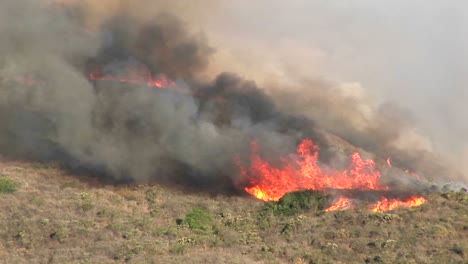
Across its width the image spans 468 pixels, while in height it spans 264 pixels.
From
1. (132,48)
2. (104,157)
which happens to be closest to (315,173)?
(104,157)

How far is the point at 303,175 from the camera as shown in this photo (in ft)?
208

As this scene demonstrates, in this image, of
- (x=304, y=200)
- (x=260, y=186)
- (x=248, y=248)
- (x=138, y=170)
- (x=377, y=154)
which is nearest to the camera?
(x=248, y=248)

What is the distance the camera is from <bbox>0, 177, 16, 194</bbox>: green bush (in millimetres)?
61875

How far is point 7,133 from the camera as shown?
7756 centimetres

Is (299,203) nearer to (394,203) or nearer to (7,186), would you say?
(394,203)

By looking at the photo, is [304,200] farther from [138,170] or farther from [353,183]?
[138,170]

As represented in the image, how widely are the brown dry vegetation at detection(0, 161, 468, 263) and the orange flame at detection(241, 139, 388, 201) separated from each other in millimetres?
2404

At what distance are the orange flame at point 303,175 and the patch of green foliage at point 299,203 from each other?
170 centimetres

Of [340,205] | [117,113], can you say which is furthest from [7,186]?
[340,205]

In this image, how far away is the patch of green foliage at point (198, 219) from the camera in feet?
185

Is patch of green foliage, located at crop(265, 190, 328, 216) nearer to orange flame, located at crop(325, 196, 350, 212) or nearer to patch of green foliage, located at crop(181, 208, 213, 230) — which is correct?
orange flame, located at crop(325, 196, 350, 212)

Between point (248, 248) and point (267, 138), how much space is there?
702 inches

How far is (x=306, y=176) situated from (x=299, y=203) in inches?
163

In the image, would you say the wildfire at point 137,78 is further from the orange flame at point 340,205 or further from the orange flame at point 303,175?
the orange flame at point 340,205
